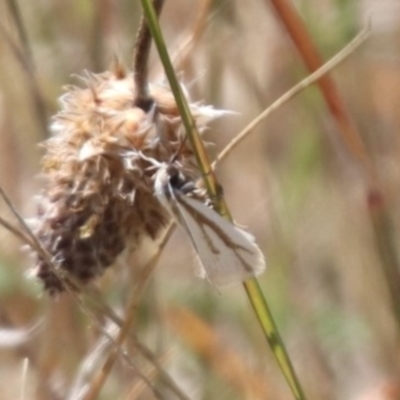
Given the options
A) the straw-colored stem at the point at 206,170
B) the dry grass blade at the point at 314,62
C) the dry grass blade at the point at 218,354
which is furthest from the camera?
the dry grass blade at the point at 218,354

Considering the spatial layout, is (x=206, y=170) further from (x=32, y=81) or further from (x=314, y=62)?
(x=32, y=81)

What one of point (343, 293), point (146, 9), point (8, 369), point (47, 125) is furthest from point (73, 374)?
point (146, 9)

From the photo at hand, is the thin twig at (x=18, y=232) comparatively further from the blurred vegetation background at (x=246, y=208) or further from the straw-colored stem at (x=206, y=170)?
the blurred vegetation background at (x=246, y=208)

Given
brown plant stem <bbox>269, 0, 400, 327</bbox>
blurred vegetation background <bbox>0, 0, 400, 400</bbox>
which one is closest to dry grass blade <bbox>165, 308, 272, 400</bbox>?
blurred vegetation background <bbox>0, 0, 400, 400</bbox>

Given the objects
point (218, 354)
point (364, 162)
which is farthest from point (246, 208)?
point (364, 162)

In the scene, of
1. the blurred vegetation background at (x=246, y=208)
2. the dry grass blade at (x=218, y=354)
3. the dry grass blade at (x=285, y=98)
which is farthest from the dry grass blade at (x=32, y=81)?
the dry grass blade at (x=285, y=98)
